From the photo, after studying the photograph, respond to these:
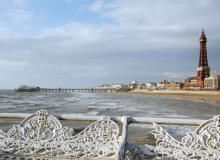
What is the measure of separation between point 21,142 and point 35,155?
0.20 metres

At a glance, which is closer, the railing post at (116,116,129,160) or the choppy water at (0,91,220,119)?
the railing post at (116,116,129,160)

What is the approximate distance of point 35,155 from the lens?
3.32 metres

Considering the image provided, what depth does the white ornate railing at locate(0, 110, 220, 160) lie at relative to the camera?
3.08 m

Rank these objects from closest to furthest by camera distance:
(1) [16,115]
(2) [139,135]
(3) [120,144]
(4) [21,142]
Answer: (3) [120,144]
(4) [21,142]
(1) [16,115]
(2) [139,135]

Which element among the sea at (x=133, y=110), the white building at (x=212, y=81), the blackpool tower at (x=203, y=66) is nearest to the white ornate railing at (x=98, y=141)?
the sea at (x=133, y=110)

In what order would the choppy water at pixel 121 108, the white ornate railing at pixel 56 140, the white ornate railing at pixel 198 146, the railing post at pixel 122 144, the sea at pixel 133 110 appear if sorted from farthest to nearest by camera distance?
the choppy water at pixel 121 108 → the sea at pixel 133 110 → the white ornate railing at pixel 56 140 → the white ornate railing at pixel 198 146 → the railing post at pixel 122 144

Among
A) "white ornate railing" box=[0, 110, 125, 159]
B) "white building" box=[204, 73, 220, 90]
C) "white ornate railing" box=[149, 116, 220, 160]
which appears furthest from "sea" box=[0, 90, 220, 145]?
"white building" box=[204, 73, 220, 90]

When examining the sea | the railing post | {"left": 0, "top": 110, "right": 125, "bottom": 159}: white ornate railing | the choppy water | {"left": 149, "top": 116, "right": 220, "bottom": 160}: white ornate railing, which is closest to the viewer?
the railing post

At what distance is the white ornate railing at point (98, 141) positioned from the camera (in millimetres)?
3082

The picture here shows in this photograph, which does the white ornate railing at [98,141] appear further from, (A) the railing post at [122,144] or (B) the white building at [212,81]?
(B) the white building at [212,81]

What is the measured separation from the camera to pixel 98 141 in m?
3.28

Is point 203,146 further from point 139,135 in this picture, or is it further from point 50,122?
point 139,135

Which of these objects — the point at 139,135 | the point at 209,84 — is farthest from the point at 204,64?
the point at 139,135

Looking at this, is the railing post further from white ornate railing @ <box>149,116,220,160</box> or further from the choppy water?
the choppy water
